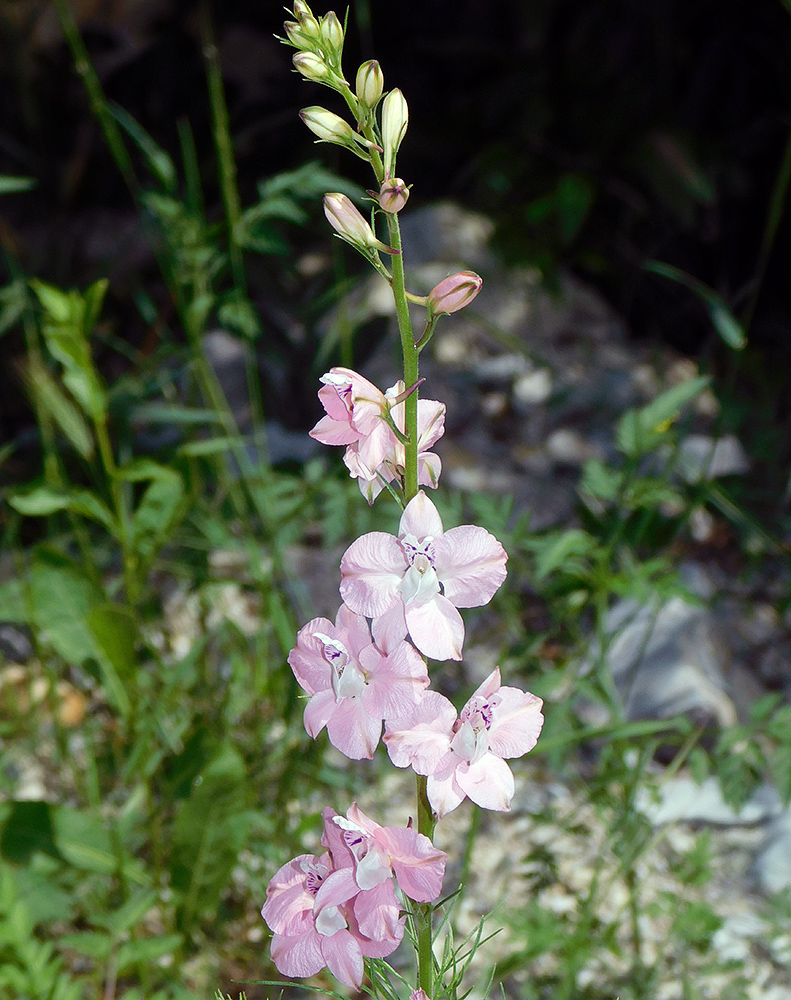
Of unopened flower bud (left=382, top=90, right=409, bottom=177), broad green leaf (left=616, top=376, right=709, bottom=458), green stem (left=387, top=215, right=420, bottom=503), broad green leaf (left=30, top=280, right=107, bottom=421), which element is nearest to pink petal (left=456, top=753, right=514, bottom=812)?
green stem (left=387, top=215, right=420, bottom=503)

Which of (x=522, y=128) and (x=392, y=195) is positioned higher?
(x=392, y=195)

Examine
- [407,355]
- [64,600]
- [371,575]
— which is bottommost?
[64,600]

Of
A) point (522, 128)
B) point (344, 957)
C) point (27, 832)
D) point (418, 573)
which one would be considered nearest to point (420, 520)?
point (418, 573)

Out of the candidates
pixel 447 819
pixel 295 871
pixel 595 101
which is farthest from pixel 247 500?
pixel 595 101

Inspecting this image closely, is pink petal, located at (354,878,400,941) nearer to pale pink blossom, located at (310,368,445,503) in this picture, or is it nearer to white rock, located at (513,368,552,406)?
pale pink blossom, located at (310,368,445,503)

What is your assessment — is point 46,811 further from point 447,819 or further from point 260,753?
point 447,819

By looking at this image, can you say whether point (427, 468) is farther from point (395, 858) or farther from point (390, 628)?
point (395, 858)
